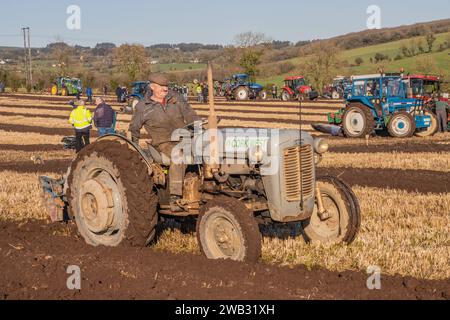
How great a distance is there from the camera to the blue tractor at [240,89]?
1683 inches

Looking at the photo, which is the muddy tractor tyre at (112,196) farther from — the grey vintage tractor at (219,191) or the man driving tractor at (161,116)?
the man driving tractor at (161,116)

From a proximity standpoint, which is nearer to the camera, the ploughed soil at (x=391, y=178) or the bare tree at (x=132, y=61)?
the ploughed soil at (x=391, y=178)

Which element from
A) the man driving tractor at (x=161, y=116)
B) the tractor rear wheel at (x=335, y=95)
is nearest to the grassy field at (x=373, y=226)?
the man driving tractor at (x=161, y=116)

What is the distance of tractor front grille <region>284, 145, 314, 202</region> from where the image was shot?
220 inches

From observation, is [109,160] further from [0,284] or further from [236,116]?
[236,116]

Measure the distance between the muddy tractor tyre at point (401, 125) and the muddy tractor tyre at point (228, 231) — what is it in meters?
13.6

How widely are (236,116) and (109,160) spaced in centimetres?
2335

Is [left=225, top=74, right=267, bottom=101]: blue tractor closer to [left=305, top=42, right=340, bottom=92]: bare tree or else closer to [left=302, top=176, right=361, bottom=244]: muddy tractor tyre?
[left=305, top=42, right=340, bottom=92]: bare tree

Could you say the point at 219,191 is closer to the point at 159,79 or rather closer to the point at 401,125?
the point at 159,79

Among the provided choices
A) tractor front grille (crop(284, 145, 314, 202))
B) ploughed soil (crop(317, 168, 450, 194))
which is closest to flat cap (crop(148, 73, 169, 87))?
tractor front grille (crop(284, 145, 314, 202))

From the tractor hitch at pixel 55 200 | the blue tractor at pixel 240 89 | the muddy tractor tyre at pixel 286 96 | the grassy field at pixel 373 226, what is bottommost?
the grassy field at pixel 373 226

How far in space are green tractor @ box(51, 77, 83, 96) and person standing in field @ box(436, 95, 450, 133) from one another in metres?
33.3

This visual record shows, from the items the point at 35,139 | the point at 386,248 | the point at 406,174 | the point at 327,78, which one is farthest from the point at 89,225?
the point at 327,78
